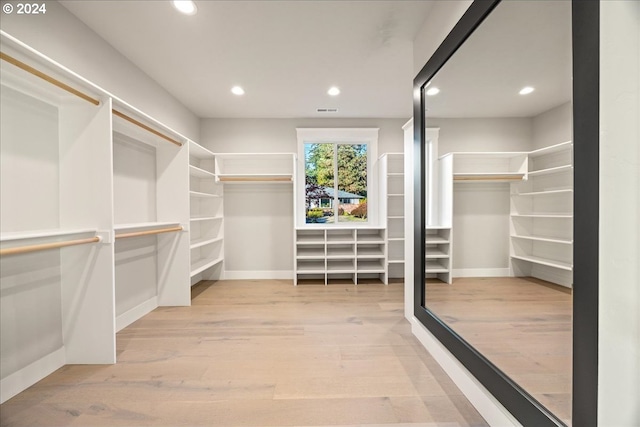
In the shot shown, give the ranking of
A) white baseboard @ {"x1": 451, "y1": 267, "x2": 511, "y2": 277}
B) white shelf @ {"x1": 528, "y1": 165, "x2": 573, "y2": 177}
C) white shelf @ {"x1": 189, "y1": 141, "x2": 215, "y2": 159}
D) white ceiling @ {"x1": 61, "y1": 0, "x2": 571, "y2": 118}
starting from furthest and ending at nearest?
white shelf @ {"x1": 189, "y1": 141, "x2": 215, "y2": 159}, white baseboard @ {"x1": 451, "y1": 267, "x2": 511, "y2": 277}, white ceiling @ {"x1": 61, "y1": 0, "x2": 571, "y2": 118}, white shelf @ {"x1": 528, "y1": 165, "x2": 573, "y2": 177}

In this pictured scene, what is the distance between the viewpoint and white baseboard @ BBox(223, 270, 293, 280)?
4234 mm

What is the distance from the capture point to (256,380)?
5.54ft

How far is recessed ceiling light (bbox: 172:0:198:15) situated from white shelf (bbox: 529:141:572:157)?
2.31 meters

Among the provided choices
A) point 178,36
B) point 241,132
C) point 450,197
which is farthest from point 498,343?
point 241,132

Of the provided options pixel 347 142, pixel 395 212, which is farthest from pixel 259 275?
pixel 347 142

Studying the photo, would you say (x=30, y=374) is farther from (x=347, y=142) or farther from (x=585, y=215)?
(x=347, y=142)

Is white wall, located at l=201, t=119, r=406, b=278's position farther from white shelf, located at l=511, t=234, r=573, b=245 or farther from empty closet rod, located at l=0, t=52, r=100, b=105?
white shelf, located at l=511, t=234, r=573, b=245

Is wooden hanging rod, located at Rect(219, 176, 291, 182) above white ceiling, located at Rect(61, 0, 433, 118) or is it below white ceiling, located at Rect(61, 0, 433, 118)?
below

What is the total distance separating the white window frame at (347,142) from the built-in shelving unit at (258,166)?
0.73 feet

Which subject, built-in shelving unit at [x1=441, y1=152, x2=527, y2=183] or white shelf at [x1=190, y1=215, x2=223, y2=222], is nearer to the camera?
built-in shelving unit at [x1=441, y1=152, x2=527, y2=183]

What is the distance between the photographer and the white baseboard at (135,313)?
8.07ft

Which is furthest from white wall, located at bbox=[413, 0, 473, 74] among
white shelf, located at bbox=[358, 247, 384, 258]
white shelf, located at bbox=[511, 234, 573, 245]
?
white shelf, located at bbox=[358, 247, 384, 258]

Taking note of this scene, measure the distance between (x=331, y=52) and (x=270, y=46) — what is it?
557 mm

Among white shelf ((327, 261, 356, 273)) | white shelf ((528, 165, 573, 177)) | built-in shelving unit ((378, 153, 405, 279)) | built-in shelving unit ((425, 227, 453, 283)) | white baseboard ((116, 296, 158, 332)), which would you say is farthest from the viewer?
built-in shelving unit ((378, 153, 405, 279))
